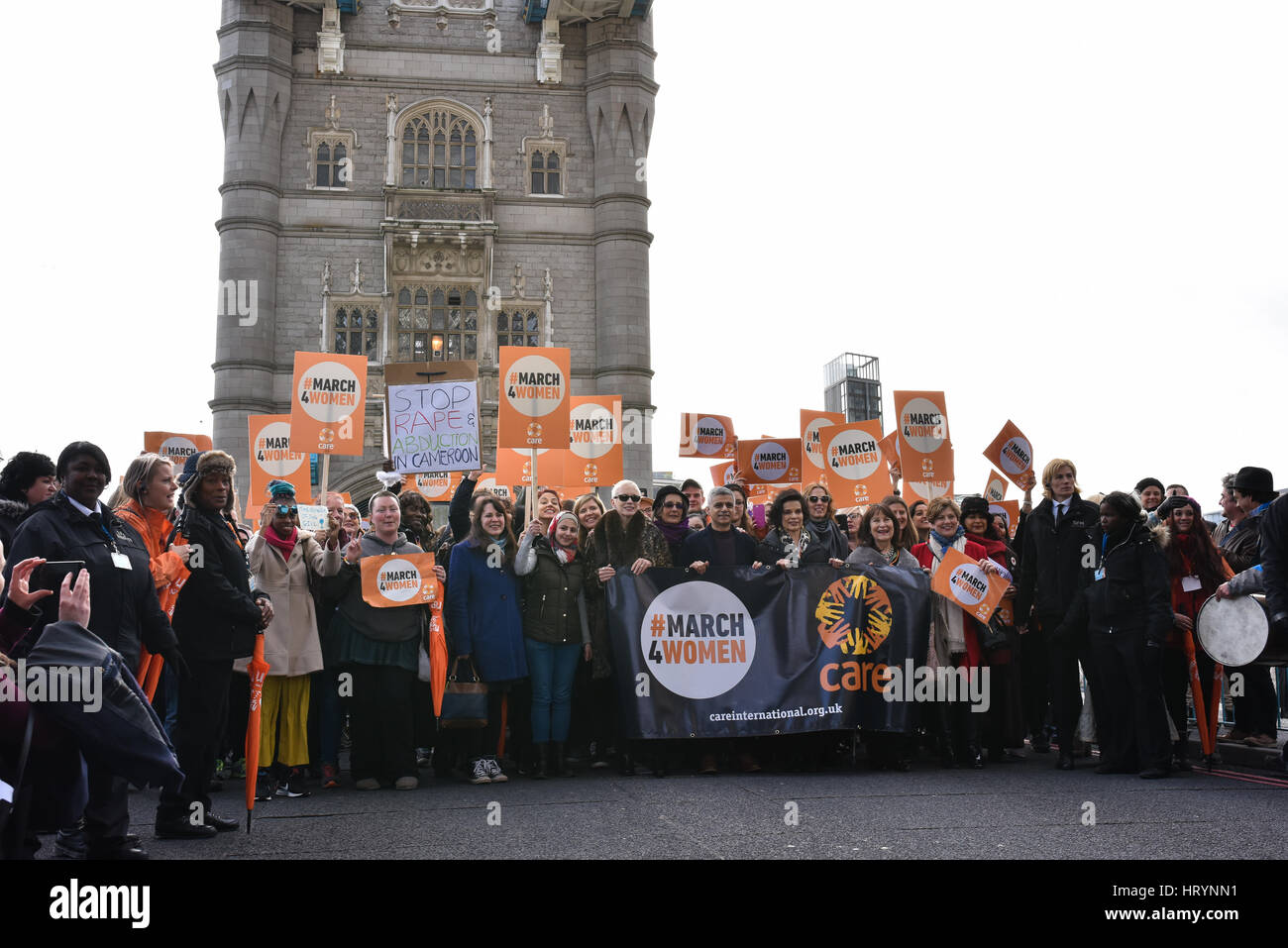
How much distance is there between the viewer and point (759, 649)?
27.3 feet

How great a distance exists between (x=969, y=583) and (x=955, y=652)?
565 millimetres

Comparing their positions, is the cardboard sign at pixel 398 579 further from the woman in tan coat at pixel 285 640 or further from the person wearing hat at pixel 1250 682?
the person wearing hat at pixel 1250 682

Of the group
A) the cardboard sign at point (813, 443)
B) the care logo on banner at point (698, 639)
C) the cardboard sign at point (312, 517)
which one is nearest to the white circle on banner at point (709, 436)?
the cardboard sign at point (813, 443)

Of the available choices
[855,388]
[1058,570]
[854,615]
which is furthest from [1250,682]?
[855,388]

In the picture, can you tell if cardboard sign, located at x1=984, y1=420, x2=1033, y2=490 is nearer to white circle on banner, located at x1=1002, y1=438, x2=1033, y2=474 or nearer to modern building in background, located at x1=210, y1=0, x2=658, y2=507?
white circle on banner, located at x1=1002, y1=438, x2=1033, y2=474

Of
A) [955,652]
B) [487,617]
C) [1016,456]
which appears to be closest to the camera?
[487,617]

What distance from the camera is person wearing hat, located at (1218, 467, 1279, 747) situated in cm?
870

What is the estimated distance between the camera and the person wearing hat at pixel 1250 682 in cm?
870

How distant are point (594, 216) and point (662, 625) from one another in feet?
69.3

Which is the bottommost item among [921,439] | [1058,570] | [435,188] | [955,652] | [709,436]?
[955,652]

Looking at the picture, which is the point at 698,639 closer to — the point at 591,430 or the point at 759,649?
the point at 759,649

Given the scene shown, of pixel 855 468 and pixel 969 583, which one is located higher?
pixel 855 468

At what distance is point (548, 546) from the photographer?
8484 mm
